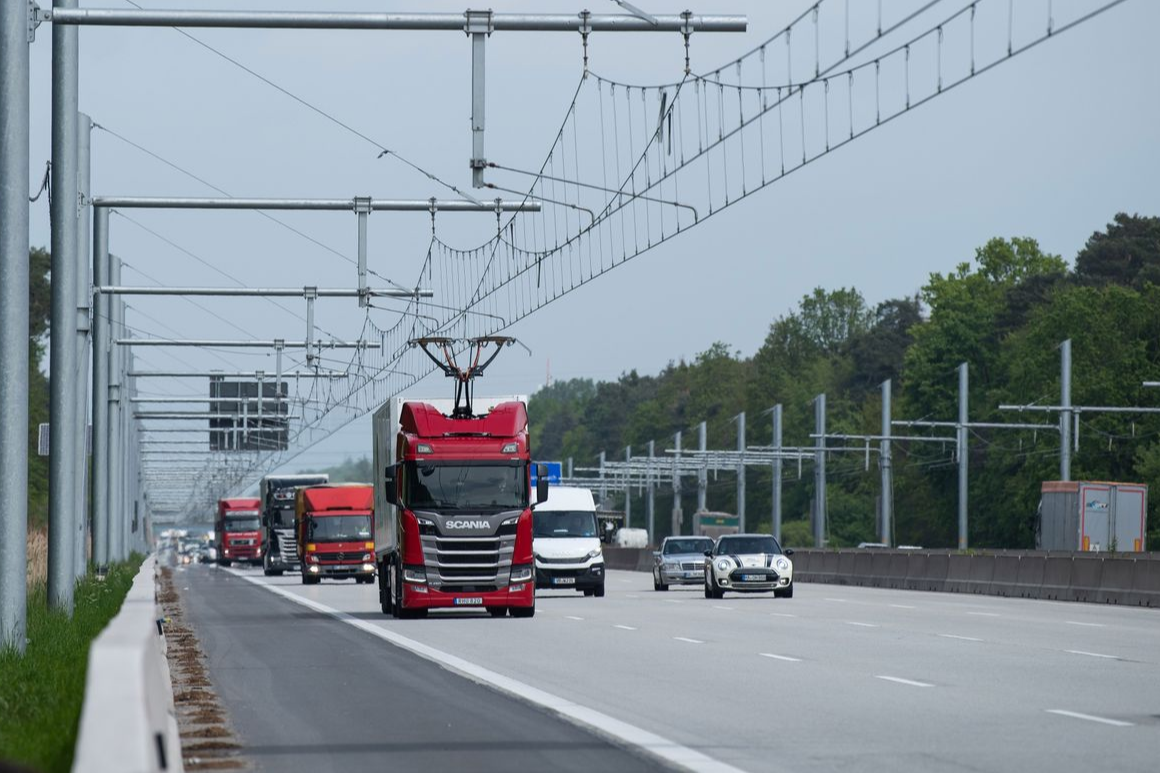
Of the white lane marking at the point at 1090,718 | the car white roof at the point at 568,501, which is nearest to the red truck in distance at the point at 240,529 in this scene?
the car white roof at the point at 568,501

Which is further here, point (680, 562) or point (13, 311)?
point (680, 562)

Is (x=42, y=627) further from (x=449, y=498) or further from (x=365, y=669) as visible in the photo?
(x=449, y=498)

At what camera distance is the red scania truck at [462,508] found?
34156 mm

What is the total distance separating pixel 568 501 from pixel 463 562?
13.4m

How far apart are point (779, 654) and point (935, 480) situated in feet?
340

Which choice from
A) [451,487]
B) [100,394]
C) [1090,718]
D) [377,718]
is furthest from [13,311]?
[100,394]

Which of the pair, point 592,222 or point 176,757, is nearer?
point 176,757

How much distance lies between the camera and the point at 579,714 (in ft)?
50.8

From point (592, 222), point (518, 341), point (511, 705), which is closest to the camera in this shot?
point (511, 705)

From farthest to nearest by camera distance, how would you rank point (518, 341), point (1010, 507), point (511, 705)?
point (1010, 507)
point (518, 341)
point (511, 705)

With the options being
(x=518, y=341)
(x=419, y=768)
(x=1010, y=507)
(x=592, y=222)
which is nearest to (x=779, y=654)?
(x=592, y=222)

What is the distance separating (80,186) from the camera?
34188 millimetres

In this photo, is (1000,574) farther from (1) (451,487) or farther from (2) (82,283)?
(2) (82,283)

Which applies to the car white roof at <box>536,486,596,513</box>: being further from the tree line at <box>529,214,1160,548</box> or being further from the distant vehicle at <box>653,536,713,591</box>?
the tree line at <box>529,214,1160,548</box>
